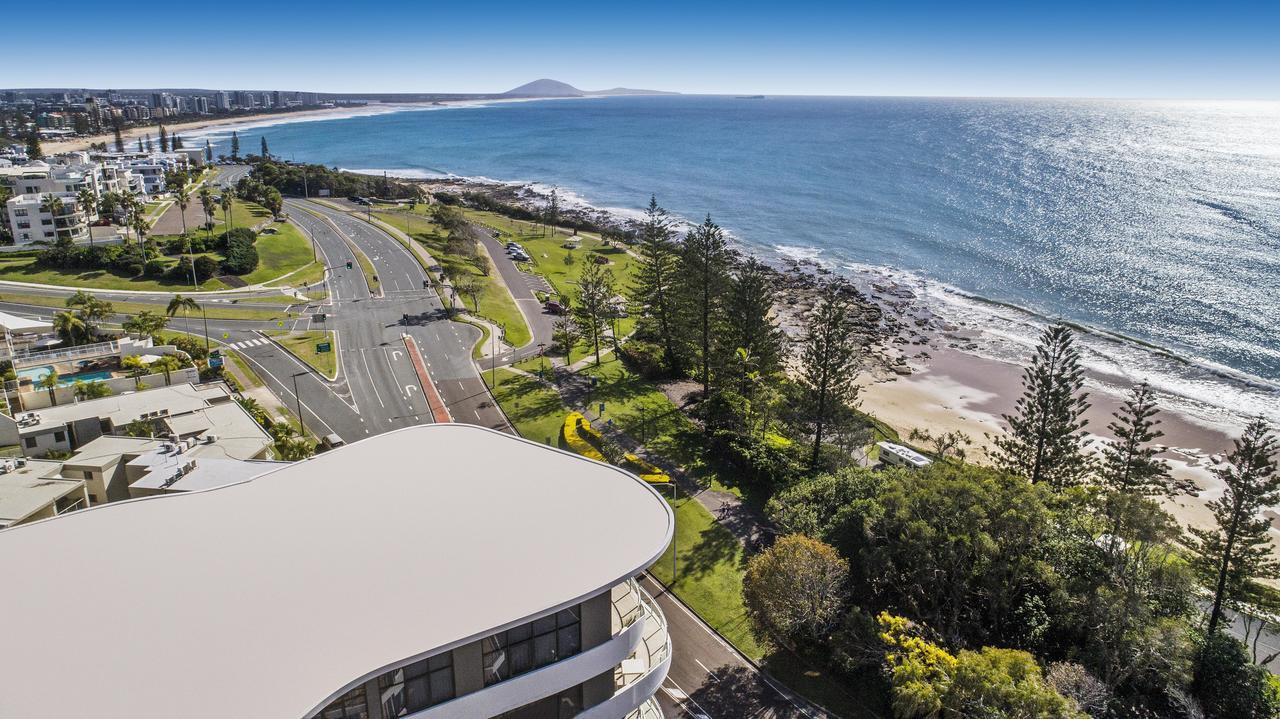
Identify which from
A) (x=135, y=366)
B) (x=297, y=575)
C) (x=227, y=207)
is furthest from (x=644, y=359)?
(x=227, y=207)

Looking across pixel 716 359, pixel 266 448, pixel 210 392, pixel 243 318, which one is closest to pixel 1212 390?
pixel 716 359

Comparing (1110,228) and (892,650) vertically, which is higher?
(1110,228)

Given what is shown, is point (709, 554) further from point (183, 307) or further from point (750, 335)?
point (183, 307)

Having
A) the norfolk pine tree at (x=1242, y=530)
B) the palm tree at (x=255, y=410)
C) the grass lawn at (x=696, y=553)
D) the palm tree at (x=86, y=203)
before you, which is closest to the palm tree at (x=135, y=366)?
the palm tree at (x=255, y=410)

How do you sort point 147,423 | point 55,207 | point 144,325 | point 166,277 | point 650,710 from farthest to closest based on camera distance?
point 55,207 < point 166,277 < point 144,325 < point 147,423 < point 650,710

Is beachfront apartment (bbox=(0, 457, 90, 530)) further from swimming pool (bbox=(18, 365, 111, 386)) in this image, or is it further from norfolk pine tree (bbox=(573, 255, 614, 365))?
norfolk pine tree (bbox=(573, 255, 614, 365))

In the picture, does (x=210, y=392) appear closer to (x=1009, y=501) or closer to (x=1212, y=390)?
(x=1009, y=501)

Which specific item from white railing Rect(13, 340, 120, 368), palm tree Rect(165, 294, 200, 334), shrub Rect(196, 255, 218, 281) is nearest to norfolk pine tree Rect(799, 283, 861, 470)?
palm tree Rect(165, 294, 200, 334)
